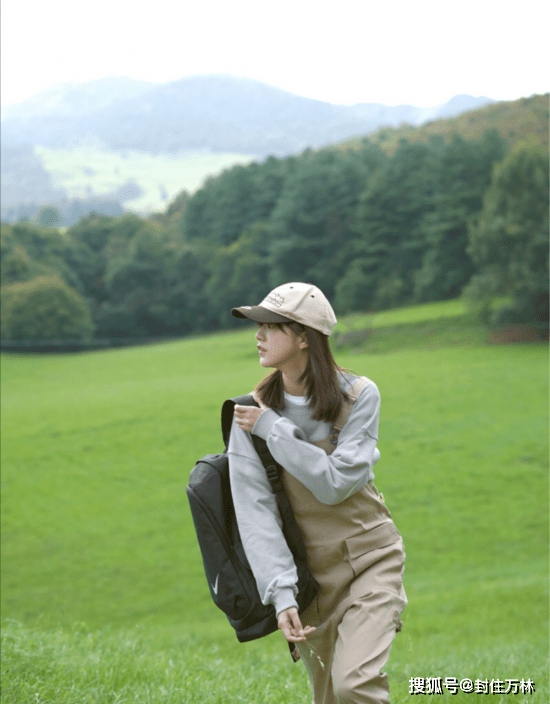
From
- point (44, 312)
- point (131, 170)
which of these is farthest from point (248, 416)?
point (131, 170)

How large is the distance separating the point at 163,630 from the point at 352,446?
649 centimetres

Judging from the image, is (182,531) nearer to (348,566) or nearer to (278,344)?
(348,566)

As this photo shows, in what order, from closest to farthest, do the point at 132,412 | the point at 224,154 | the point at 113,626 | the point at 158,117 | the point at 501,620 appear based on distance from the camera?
the point at 501,620 < the point at 113,626 < the point at 132,412 < the point at 158,117 < the point at 224,154

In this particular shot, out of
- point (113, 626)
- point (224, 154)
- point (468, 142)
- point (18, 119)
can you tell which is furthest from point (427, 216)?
point (224, 154)

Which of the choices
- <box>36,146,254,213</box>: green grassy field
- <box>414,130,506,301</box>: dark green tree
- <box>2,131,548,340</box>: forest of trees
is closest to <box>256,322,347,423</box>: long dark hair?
<box>2,131,548,340</box>: forest of trees

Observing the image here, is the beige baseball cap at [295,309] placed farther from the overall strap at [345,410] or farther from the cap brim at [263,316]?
the overall strap at [345,410]

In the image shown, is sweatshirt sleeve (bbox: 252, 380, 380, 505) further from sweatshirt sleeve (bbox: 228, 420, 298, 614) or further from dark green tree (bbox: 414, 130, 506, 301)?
dark green tree (bbox: 414, 130, 506, 301)

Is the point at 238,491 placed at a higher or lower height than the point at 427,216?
lower

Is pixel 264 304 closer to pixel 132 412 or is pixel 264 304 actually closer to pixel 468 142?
pixel 132 412

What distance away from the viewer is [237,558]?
202cm

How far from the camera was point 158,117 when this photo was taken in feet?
203

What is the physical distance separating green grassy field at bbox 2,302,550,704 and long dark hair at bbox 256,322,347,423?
1.52 m

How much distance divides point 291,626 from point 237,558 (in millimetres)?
264

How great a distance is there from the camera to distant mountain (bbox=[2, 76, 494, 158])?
2866 cm
